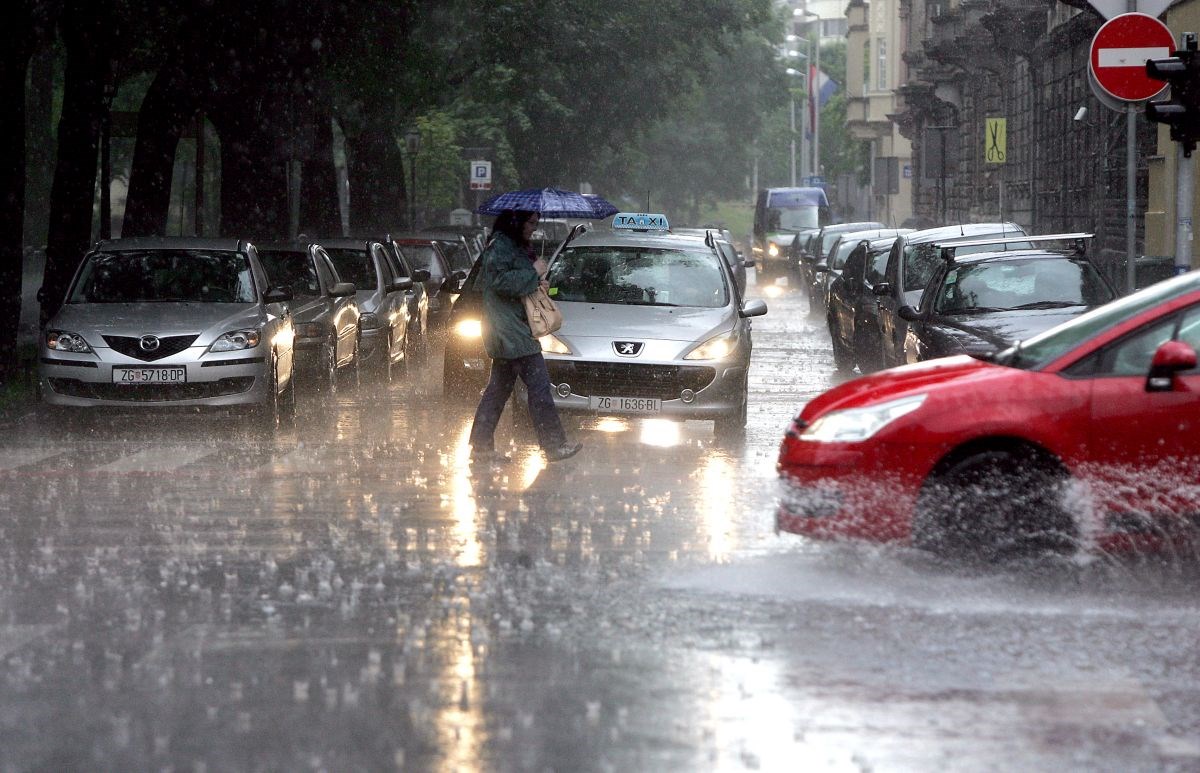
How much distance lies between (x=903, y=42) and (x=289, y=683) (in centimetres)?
6292

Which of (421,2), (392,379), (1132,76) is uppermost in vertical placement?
(421,2)

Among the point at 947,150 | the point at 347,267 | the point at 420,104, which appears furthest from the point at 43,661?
the point at 420,104

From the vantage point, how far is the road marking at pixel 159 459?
12641 mm

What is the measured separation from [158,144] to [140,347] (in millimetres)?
9801

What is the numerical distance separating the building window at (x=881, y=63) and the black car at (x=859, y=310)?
162 feet

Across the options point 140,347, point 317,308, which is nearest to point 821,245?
point 317,308

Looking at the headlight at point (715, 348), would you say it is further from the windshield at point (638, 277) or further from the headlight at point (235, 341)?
the headlight at point (235, 341)

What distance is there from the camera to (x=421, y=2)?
27.3 meters

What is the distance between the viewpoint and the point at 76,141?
20.1 metres

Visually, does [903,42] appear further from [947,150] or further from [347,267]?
[347,267]

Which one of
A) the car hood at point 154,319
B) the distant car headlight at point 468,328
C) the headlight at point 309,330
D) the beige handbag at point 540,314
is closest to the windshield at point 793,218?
the headlight at point 309,330

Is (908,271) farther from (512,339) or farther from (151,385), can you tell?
(151,385)

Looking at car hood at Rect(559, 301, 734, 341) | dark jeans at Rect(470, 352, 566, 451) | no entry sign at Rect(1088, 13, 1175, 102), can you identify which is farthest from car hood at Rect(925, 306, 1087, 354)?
dark jeans at Rect(470, 352, 566, 451)

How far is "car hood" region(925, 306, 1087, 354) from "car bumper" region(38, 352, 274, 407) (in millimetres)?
5220
